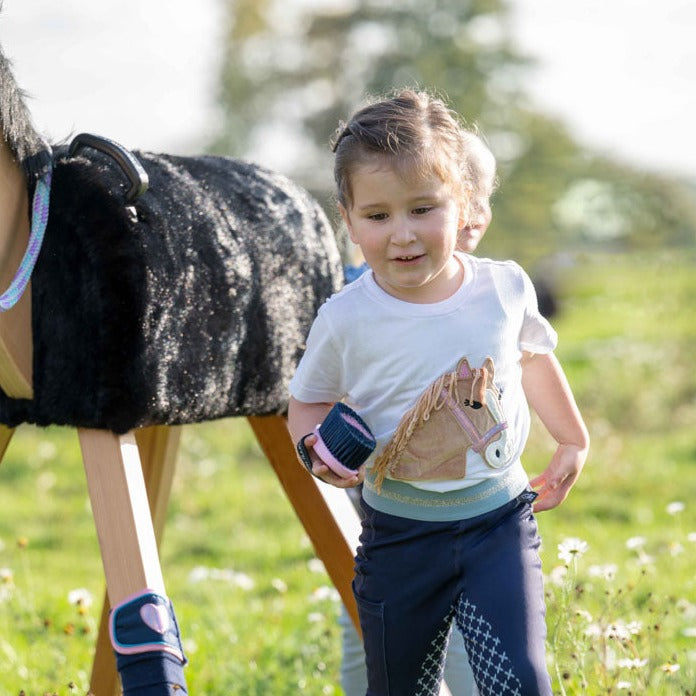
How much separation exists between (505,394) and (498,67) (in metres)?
18.6

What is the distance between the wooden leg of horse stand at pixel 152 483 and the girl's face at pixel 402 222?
2.97 ft

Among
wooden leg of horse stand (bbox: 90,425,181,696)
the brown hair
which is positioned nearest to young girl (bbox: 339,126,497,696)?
the brown hair

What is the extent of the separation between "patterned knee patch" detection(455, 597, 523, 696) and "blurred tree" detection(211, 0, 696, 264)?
15.9 meters

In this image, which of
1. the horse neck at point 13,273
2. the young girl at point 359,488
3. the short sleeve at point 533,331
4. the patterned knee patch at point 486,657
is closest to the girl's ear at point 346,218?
the young girl at point 359,488

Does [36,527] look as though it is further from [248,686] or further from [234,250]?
[234,250]

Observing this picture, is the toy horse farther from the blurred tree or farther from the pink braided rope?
the blurred tree

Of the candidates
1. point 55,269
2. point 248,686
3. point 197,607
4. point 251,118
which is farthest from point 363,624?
point 251,118

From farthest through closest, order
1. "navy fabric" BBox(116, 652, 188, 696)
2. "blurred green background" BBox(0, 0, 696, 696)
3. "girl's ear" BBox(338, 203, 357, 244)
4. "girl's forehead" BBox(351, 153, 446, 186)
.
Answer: "blurred green background" BBox(0, 0, 696, 696), "girl's ear" BBox(338, 203, 357, 244), "girl's forehead" BBox(351, 153, 446, 186), "navy fabric" BBox(116, 652, 188, 696)

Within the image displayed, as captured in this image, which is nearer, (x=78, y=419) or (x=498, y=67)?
(x=78, y=419)

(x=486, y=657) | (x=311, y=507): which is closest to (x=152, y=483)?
(x=311, y=507)

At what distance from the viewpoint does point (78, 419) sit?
204 cm

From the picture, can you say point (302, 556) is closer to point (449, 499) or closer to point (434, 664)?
point (434, 664)

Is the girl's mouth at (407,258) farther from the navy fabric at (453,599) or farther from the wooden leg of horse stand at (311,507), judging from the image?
the wooden leg of horse stand at (311,507)

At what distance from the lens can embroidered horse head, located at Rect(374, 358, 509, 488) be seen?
2.06 m
